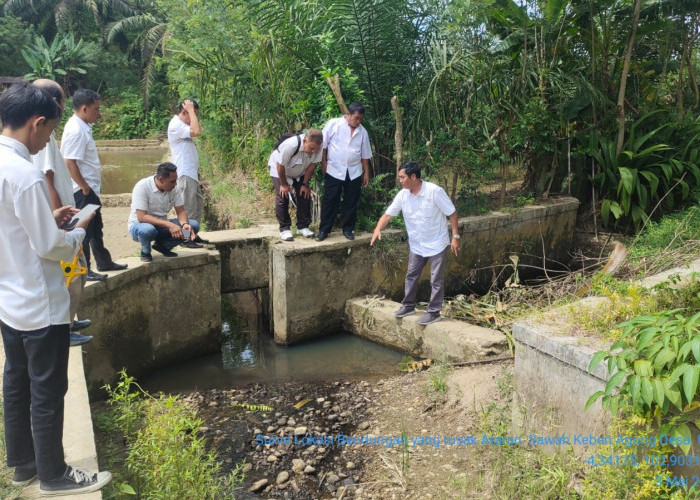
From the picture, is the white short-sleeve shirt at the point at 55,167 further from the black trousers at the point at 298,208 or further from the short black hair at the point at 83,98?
the black trousers at the point at 298,208

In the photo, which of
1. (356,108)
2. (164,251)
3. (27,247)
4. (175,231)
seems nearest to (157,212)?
(175,231)

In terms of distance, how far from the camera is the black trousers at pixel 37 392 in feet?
7.88

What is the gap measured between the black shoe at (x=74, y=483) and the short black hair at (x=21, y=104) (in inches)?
62.0

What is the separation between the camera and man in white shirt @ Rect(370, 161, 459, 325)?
17.7ft

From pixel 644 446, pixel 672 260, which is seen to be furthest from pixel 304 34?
pixel 644 446

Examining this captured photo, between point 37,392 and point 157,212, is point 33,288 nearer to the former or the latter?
point 37,392

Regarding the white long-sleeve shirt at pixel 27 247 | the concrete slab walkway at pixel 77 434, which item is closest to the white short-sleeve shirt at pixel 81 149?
the concrete slab walkway at pixel 77 434

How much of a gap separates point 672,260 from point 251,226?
16.3 ft

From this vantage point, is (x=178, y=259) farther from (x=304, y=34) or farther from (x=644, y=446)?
(x=644, y=446)

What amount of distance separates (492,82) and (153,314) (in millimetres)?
5002

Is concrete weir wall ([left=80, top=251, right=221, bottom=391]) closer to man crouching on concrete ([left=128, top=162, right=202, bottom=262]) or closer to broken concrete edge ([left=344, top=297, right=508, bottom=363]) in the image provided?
man crouching on concrete ([left=128, top=162, right=202, bottom=262])

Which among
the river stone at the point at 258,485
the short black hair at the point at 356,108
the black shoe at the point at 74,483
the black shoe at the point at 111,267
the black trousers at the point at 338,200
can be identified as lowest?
the river stone at the point at 258,485

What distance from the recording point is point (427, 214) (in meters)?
5.43

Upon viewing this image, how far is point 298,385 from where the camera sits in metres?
5.39
